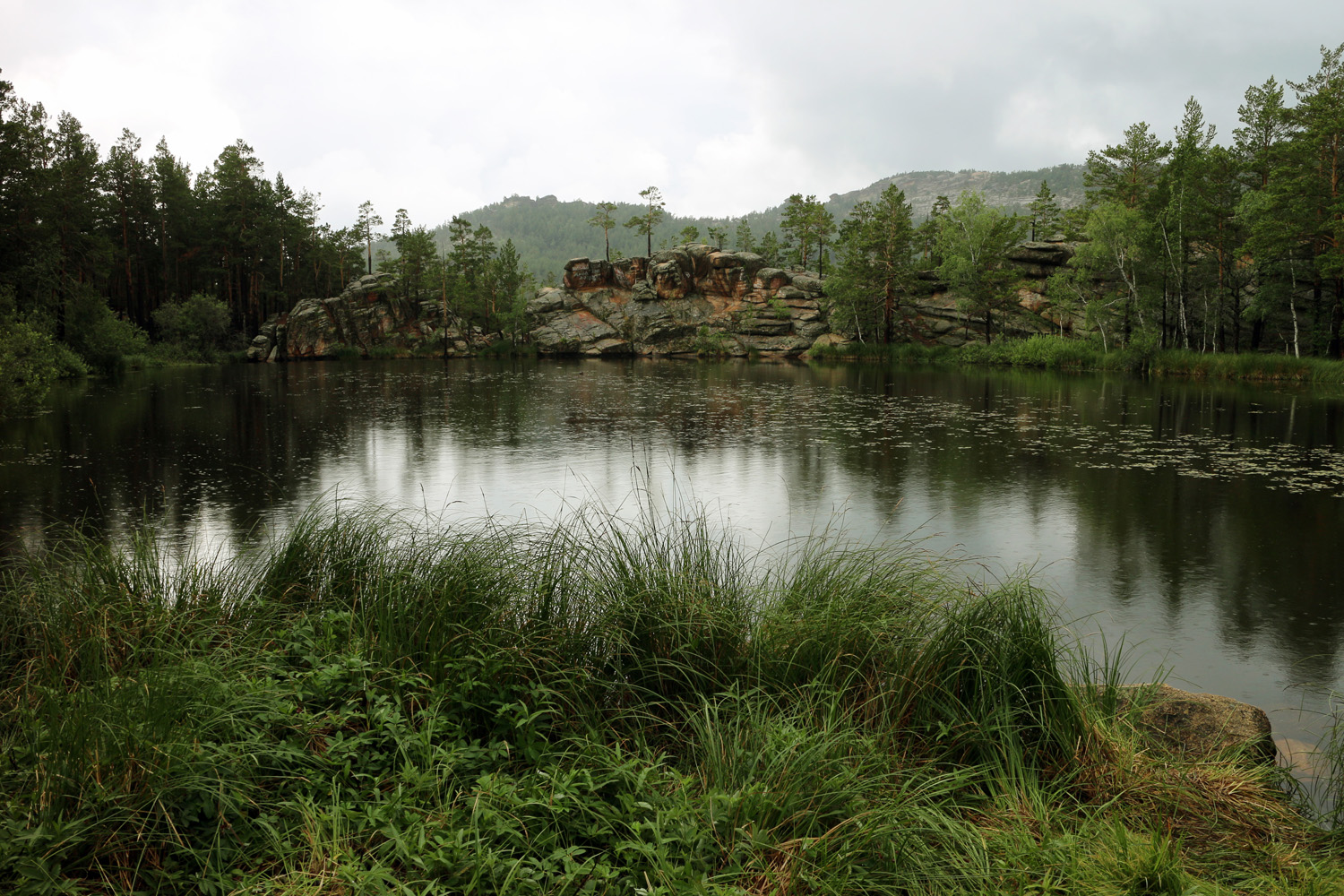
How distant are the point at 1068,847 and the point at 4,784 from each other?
3.70m

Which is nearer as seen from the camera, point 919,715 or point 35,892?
point 35,892

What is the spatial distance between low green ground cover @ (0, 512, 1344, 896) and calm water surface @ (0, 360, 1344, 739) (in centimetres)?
201

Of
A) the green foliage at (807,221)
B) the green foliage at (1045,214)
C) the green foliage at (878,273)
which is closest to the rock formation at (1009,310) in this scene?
the green foliage at (878,273)

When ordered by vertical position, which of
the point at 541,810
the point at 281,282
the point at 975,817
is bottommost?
the point at 975,817

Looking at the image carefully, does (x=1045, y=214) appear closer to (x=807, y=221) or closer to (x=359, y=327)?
(x=807, y=221)

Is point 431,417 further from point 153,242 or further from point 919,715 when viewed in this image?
point 153,242

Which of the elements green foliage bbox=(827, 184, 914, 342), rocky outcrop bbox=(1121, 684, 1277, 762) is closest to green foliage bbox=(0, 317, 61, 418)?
rocky outcrop bbox=(1121, 684, 1277, 762)

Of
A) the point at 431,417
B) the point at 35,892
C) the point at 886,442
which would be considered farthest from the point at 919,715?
the point at 431,417

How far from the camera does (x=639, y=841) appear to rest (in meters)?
2.53

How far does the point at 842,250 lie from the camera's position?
214 ft

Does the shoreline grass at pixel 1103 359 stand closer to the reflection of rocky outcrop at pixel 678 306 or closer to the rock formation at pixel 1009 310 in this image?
the rock formation at pixel 1009 310

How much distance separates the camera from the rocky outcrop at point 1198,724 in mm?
3877

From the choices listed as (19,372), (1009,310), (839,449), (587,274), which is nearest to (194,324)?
(587,274)

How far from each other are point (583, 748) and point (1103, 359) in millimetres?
39777
